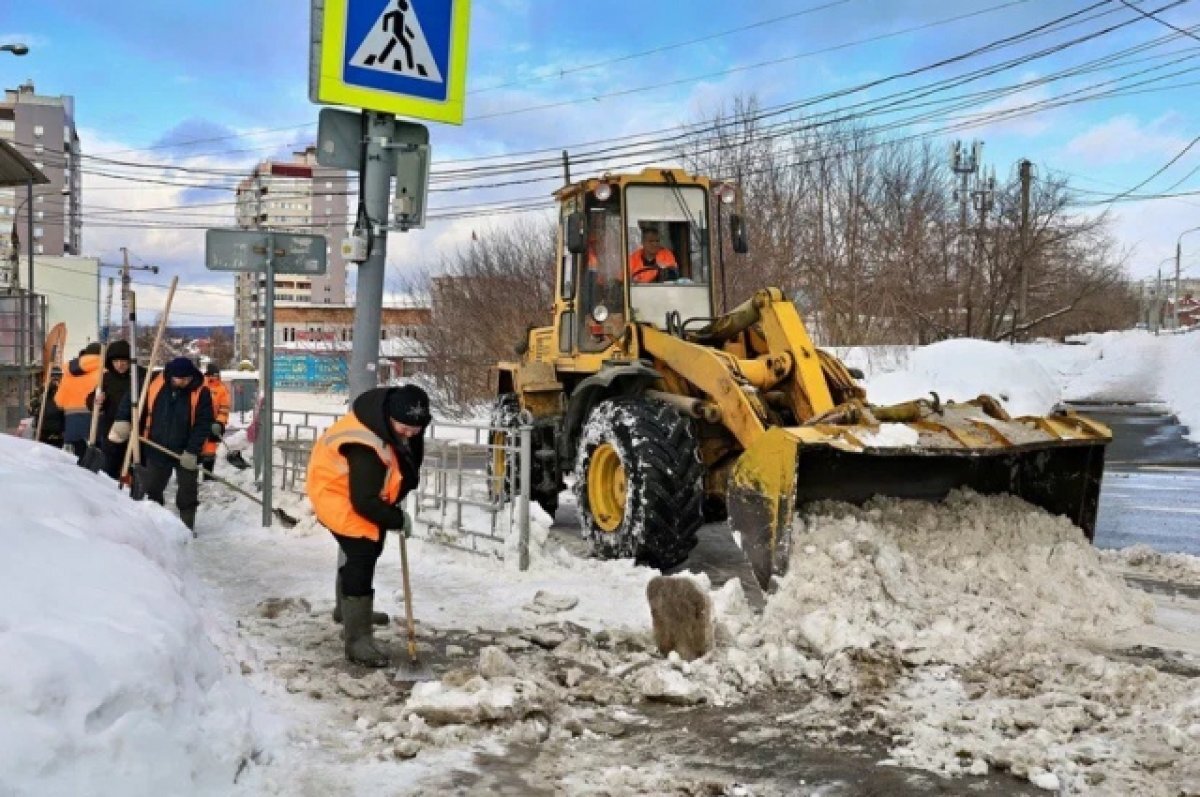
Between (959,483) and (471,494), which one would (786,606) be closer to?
(959,483)

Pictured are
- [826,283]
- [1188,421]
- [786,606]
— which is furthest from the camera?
[826,283]

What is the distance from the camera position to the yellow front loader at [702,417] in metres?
6.24

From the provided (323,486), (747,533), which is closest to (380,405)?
(323,486)

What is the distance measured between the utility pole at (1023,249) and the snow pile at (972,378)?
11.4 m

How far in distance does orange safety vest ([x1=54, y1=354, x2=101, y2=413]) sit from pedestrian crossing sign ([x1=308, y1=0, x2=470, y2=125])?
19.0 ft

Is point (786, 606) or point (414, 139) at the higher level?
point (414, 139)

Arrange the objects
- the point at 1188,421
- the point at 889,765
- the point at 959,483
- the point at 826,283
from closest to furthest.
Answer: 1. the point at 889,765
2. the point at 959,483
3. the point at 1188,421
4. the point at 826,283

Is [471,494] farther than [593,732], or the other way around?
[471,494]

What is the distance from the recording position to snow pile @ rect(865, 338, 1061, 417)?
59.2 feet

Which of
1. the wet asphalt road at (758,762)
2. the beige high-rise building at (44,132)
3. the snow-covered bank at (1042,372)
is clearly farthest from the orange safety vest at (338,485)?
the beige high-rise building at (44,132)

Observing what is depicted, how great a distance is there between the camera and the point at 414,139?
631 cm

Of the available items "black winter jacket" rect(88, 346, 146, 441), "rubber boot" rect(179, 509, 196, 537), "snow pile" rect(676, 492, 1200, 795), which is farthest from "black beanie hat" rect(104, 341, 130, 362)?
"snow pile" rect(676, 492, 1200, 795)

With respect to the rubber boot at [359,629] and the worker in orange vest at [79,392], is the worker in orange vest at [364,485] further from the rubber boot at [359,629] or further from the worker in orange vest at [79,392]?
the worker in orange vest at [79,392]

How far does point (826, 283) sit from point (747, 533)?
956 inches
